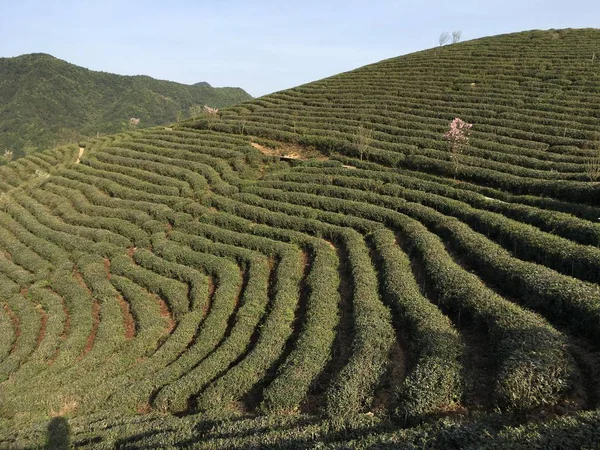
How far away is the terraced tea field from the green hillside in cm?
8909

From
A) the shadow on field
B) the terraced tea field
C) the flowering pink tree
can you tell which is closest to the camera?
the terraced tea field

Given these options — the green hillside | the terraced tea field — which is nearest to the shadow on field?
the terraced tea field

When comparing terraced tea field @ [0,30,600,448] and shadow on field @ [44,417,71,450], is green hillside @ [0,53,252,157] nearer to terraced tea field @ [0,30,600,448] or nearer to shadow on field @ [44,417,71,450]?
terraced tea field @ [0,30,600,448]

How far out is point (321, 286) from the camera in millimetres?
16141

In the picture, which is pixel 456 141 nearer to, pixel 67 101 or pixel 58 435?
pixel 58 435

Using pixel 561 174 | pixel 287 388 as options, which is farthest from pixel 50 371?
pixel 561 174

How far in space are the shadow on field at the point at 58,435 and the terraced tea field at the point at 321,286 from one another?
109 mm

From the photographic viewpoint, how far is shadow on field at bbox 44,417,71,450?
9516mm

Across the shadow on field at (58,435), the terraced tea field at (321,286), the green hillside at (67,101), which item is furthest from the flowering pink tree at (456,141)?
the green hillside at (67,101)

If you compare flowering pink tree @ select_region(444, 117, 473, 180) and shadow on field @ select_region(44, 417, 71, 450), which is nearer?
shadow on field @ select_region(44, 417, 71, 450)

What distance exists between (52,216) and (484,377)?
30191mm

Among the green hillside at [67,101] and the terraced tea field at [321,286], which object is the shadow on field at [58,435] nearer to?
the terraced tea field at [321,286]

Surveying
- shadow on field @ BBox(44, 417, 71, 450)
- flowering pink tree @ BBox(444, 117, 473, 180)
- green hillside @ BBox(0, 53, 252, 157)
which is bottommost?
shadow on field @ BBox(44, 417, 71, 450)

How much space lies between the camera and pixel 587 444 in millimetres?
5641
